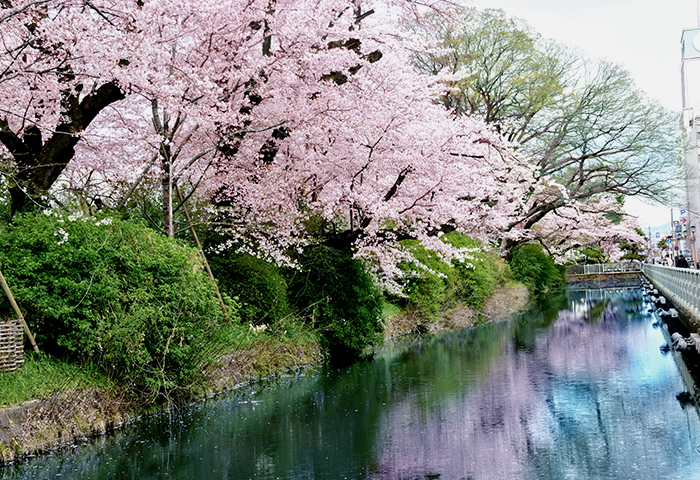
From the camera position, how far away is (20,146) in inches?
489

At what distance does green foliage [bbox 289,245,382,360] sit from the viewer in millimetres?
15977

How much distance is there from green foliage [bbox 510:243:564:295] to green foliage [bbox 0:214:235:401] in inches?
1105

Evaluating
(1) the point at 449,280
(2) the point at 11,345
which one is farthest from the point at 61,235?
(1) the point at 449,280

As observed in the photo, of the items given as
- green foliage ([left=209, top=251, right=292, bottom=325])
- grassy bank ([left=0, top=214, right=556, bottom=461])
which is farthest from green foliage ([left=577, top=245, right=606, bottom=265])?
grassy bank ([left=0, top=214, right=556, bottom=461])

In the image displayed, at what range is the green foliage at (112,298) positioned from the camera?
32.1 feet

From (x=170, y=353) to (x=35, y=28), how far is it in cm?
539

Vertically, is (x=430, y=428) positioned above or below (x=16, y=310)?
below

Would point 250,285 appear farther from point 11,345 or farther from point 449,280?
point 449,280

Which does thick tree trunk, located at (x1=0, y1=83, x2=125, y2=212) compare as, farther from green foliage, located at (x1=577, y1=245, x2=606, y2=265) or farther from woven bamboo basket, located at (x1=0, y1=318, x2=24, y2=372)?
green foliage, located at (x1=577, y1=245, x2=606, y2=265)

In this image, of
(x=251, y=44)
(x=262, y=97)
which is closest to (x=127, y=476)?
(x=262, y=97)

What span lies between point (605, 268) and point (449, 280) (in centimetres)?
3894

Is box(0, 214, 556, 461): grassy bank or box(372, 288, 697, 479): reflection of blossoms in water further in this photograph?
box(0, 214, 556, 461): grassy bank

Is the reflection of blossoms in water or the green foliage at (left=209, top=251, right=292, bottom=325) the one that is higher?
the green foliage at (left=209, top=251, right=292, bottom=325)

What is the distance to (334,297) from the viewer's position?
1638 cm
